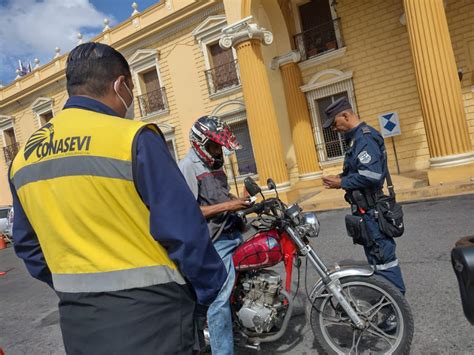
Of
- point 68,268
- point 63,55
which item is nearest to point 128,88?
point 68,268

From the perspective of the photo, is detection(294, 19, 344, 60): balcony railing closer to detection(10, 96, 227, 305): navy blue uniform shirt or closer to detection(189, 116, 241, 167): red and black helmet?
detection(189, 116, 241, 167): red and black helmet

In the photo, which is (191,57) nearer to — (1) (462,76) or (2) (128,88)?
(1) (462,76)

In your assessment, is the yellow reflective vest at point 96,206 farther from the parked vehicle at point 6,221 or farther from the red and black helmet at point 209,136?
the parked vehicle at point 6,221

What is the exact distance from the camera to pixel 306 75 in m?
12.5

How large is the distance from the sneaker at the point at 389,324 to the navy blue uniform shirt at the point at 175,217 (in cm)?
161

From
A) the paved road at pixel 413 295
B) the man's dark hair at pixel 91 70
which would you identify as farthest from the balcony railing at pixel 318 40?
the man's dark hair at pixel 91 70

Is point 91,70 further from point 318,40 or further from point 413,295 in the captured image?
point 318,40

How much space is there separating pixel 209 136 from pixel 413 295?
252 cm

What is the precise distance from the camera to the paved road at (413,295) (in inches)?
108

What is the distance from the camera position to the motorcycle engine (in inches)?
95.7

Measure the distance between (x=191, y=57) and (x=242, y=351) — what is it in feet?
43.5

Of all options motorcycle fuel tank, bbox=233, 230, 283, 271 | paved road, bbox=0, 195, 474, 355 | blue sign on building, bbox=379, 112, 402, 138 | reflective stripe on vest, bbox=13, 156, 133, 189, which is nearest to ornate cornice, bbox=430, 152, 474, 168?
paved road, bbox=0, 195, 474, 355

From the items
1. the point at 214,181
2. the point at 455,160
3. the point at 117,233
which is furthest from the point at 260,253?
the point at 455,160

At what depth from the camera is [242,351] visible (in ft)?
9.48
